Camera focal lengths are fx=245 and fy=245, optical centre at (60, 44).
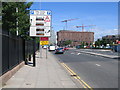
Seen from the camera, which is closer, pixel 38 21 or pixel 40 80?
pixel 40 80

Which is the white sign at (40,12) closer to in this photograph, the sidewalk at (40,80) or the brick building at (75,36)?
the sidewalk at (40,80)

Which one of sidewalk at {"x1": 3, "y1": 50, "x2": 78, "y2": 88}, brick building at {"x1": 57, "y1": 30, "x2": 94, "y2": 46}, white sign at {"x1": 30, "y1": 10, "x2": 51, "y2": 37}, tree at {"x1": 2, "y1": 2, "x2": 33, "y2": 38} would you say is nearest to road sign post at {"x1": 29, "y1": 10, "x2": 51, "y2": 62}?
white sign at {"x1": 30, "y1": 10, "x2": 51, "y2": 37}

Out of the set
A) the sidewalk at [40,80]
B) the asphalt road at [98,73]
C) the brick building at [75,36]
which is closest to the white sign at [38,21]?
the asphalt road at [98,73]

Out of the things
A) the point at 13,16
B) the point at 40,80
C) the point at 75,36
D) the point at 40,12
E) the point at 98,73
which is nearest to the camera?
the point at 40,80

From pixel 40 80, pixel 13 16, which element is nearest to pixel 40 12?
pixel 13 16

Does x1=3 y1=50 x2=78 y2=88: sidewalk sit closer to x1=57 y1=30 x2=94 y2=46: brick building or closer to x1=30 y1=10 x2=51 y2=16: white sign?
x1=30 y1=10 x2=51 y2=16: white sign

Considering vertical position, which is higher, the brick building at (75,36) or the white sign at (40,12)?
the brick building at (75,36)

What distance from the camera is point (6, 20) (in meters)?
20.2

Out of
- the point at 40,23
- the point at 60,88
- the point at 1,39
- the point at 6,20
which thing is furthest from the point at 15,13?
the point at 60,88

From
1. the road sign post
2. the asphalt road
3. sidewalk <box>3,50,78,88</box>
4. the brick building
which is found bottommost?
the asphalt road

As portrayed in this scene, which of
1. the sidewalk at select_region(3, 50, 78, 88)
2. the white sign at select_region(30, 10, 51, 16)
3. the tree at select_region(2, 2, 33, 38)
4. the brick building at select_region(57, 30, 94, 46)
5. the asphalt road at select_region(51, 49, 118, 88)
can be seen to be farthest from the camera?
the brick building at select_region(57, 30, 94, 46)

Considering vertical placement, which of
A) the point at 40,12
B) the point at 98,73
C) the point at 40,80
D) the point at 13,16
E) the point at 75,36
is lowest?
the point at 98,73

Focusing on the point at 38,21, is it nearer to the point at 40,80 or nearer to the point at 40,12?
the point at 40,12

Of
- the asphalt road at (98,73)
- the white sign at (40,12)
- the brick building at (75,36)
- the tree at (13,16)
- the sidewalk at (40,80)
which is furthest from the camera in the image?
the brick building at (75,36)
